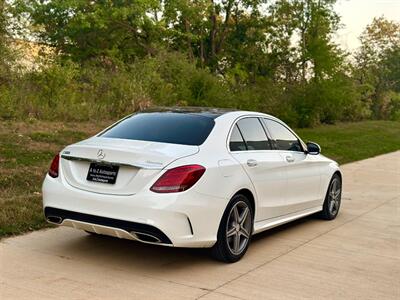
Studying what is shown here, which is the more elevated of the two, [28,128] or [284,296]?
[28,128]

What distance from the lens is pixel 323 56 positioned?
25.0 m

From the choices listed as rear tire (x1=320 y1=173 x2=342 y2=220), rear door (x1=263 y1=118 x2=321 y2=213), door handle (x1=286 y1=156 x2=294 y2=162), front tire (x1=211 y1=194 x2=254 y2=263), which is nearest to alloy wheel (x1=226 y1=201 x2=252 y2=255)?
front tire (x1=211 y1=194 x2=254 y2=263)

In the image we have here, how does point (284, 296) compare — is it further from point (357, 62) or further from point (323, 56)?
point (357, 62)

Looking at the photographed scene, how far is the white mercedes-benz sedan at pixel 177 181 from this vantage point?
4.90 m

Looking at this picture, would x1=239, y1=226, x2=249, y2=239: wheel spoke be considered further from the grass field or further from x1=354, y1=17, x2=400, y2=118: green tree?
x1=354, y1=17, x2=400, y2=118: green tree

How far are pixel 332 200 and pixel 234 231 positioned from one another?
2.90 metres

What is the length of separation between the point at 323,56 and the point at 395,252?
1959 cm

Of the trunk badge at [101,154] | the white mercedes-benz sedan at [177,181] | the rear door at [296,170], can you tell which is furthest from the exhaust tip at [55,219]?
the rear door at [296,170]

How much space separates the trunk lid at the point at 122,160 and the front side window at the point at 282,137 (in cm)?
163

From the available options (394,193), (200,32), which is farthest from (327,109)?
(394,193)

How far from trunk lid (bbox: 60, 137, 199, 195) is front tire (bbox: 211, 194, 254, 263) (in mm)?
704

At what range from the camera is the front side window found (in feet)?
22.0

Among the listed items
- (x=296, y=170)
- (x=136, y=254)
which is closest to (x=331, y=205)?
(x=296, y=170)

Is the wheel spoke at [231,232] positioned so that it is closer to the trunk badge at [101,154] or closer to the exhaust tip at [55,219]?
the trunk badge at [101,154]
